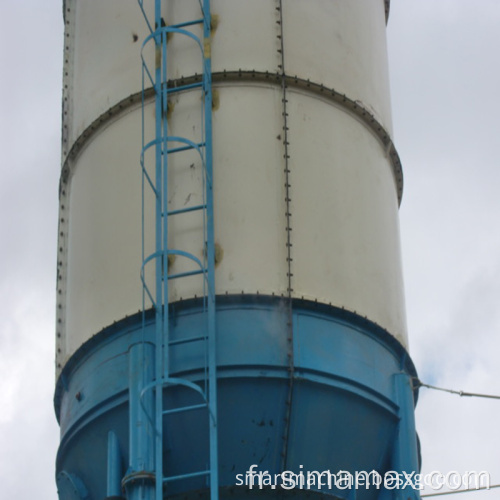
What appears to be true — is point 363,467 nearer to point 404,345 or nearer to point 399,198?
point 404,345

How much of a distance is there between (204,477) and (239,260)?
194 cm

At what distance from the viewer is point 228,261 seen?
1140 cm

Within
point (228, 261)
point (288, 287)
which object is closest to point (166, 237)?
point (228, 261)

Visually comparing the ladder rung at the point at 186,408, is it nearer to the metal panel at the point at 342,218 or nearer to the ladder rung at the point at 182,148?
the metal panel at the point at 342,218

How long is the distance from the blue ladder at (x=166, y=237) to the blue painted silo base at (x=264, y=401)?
0.49 ft

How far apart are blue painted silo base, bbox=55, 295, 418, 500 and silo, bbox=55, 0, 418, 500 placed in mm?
15

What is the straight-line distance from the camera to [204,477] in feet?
35.7

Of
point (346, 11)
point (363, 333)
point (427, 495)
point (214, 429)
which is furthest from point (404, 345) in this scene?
point (346, 11)

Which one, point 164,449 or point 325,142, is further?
point 325,142

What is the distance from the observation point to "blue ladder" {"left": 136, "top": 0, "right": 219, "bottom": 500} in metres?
10.7

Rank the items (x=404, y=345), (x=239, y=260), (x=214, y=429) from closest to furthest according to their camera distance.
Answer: (x=214, y=429) → (x=239, y=260) → (x=404, y=345)

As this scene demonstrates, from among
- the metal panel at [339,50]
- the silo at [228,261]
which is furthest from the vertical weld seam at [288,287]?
the metal panel at [339,50]

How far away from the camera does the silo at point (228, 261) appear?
11.0m

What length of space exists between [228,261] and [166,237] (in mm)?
592
